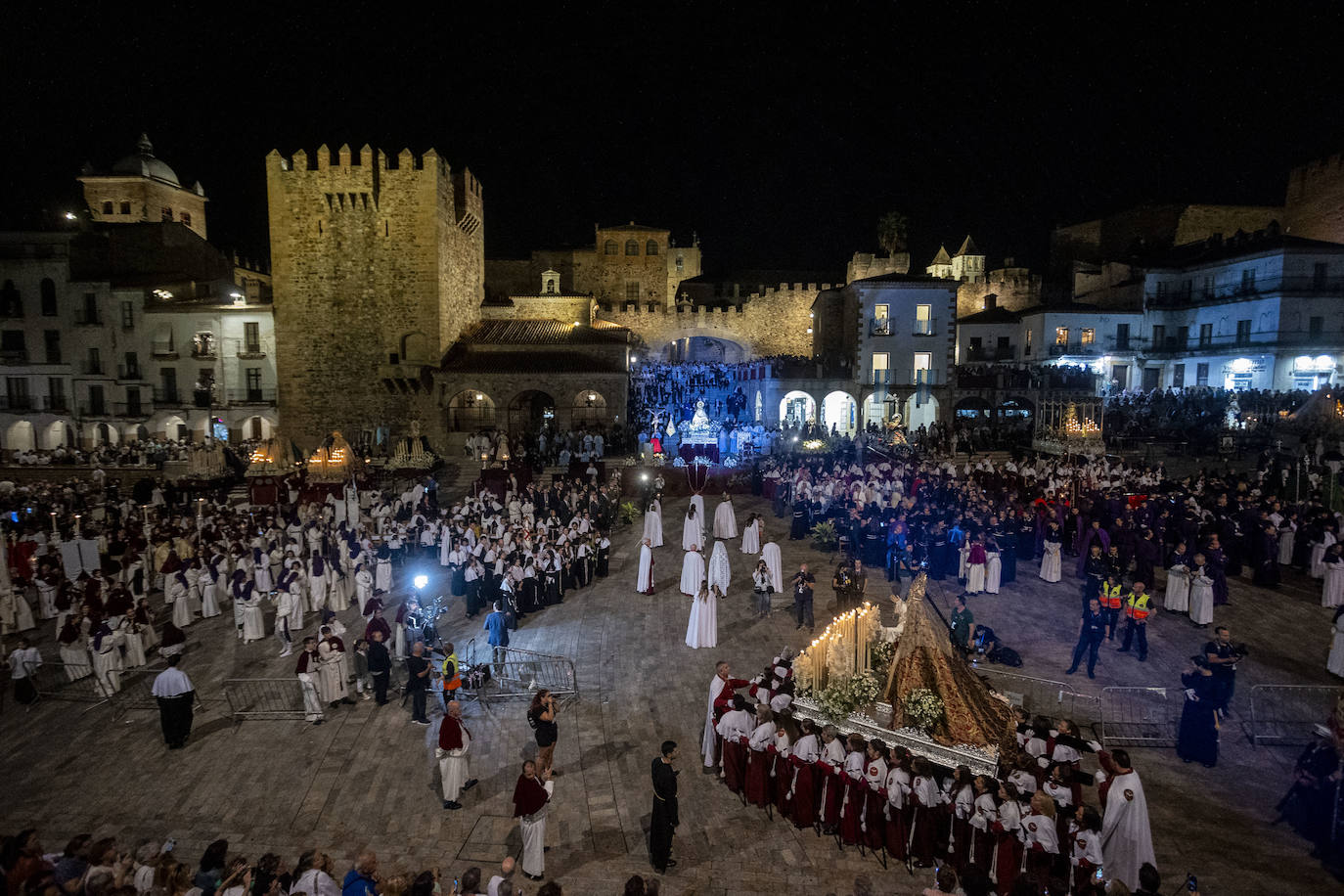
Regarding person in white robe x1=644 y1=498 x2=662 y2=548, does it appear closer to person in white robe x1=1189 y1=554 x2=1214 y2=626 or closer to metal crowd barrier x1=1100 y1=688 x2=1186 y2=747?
metal crowd barrier x1=1100 y1=688 x2=1186 y2=747

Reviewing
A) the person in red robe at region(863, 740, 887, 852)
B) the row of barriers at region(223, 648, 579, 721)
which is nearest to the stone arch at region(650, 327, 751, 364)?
the row of barriers at region(223, 648, 579, 721)

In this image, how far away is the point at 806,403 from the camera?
31344 mm

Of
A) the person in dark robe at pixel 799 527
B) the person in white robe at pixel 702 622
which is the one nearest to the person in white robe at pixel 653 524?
the person in dark robe at pixel 799 527

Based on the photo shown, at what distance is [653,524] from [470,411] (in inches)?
609

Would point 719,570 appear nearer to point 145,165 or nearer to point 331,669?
point 331,669

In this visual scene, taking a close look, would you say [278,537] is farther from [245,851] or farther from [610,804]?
[610,804]

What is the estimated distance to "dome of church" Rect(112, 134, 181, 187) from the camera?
131ft

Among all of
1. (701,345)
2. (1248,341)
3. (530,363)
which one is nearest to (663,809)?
(530,363)

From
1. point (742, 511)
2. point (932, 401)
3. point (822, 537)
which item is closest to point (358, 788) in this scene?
point (822, 537)

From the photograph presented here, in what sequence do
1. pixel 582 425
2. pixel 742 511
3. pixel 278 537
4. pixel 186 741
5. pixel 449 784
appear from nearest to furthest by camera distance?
pixel 449 784 → pixel 186 741 → pixel 278 537 → pixel 742 511 → pixel 582 425

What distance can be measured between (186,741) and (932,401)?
1137 inches

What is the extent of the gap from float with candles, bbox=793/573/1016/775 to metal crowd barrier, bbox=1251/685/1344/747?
3661 mm

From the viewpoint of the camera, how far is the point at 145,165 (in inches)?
1585

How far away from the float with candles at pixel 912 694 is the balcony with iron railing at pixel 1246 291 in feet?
102
